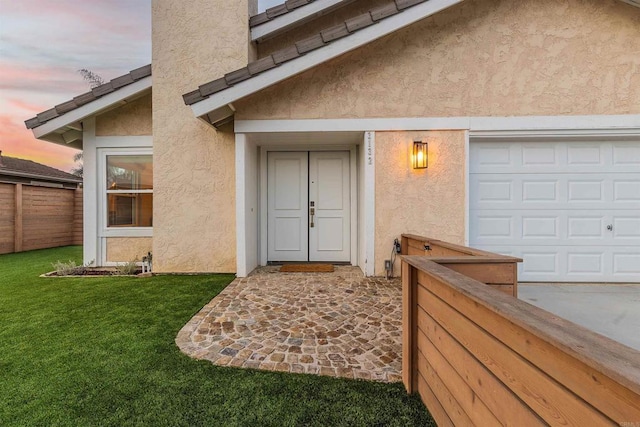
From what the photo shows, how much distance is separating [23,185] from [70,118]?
4.50m

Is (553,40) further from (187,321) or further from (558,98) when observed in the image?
(187,321)

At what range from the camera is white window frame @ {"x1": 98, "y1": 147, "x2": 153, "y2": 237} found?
18.4ft

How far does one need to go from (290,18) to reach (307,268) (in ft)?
15.4

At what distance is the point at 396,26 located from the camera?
4098 millimetres

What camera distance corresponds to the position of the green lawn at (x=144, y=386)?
66.8 inches

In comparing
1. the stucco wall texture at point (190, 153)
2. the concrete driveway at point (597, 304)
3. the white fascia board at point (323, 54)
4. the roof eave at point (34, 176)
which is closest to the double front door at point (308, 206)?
the stucco wall texture at point (190, 153)

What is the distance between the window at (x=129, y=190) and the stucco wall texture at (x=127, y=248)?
12.4 inches

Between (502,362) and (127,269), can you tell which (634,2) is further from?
(127,269)

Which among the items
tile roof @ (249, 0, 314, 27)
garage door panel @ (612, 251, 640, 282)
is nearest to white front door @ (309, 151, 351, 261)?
tile roof @ (249, 0, 314, 27)

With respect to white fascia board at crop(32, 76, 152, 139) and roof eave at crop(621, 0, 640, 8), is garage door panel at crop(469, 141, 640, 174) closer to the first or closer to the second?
roof eave at crop(621, 0, 640, 8)

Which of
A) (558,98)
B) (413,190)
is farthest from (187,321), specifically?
(558,98)

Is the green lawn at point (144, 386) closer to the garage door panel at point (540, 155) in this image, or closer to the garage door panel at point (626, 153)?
the garage door panel at point (540, 155)

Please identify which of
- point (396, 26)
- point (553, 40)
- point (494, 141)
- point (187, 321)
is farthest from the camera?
point (494, 141)

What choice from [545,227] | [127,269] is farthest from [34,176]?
[545,227]
